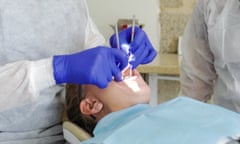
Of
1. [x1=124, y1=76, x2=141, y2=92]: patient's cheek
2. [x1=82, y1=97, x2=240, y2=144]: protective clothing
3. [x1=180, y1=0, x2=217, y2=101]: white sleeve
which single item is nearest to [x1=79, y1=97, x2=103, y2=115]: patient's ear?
[x1=124, y1=76, x2=141, y2=92]: patient's cheek

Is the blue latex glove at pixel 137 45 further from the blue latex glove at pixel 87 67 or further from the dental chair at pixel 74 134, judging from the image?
the dental chair at pixel 74 134

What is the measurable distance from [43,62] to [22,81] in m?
0.09

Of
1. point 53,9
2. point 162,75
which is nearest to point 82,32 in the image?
point 53,9

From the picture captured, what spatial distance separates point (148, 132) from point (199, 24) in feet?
2.36

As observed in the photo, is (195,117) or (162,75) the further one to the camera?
(162,75)

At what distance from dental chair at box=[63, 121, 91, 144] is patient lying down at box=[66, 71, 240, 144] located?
6 centimetres

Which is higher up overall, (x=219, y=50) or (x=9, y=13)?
(x=9, y=13)

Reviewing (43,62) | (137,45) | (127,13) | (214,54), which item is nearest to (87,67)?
(43,62)

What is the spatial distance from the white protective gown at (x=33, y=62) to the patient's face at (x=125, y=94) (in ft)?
0.61

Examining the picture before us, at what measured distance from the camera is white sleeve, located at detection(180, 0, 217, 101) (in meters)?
1.48

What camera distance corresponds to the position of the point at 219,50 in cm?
134

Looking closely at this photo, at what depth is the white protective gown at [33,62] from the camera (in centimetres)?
107

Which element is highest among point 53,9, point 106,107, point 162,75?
point 53,9

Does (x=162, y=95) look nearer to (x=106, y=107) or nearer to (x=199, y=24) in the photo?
(x=199, y=24)
